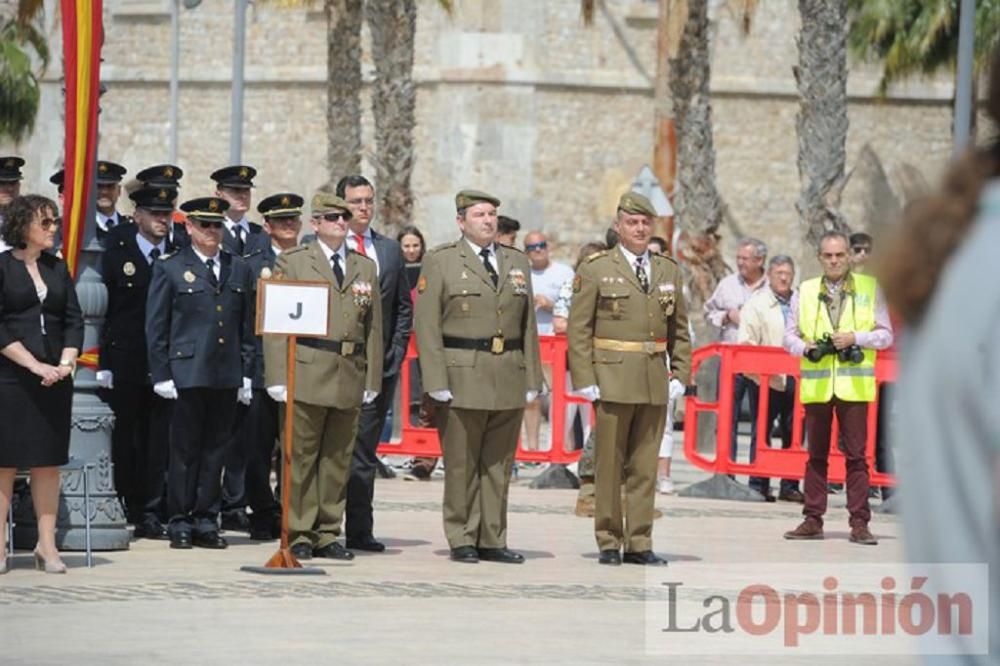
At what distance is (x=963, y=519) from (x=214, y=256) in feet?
34.1

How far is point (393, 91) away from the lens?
29984mm

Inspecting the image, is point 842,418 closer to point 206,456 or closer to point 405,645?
point 206,456

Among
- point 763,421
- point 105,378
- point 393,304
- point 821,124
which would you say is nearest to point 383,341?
point 393,304

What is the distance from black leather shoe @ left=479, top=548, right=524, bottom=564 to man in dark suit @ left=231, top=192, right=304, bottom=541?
1580 mm

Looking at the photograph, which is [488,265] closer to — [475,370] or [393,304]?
[475,370]

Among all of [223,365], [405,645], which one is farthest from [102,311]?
[405,645]

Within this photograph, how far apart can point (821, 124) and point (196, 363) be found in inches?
627

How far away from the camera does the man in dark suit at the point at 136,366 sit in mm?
13062

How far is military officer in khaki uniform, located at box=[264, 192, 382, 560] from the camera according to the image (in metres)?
11.8

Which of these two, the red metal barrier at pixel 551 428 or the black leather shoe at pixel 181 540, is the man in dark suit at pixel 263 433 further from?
the red metal barrier at pixel 551 428

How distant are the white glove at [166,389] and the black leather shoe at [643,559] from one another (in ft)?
8.95

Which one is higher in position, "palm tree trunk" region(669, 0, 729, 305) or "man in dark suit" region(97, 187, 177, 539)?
"palm tree trunk" region(669, 0, 729, 305)

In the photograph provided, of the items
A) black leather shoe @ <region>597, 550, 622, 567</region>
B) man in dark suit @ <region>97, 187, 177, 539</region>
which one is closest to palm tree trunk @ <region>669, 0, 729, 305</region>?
man in dark suit @ <region>97, 187, 177, 539</region>

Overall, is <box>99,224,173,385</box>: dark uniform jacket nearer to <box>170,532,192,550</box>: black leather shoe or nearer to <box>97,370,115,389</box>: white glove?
<box>97,370,115,389</box>: white glove
